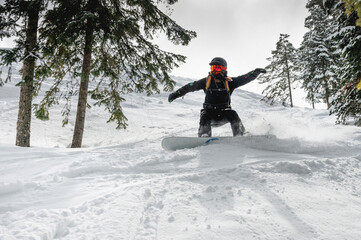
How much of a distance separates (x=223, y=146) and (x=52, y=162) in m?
2.73

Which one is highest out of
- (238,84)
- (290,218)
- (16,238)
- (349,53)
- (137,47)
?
(137,47)

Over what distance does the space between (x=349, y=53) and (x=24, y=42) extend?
9.24 metres

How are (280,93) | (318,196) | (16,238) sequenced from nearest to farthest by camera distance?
(16,238), (318,196), (280,93)

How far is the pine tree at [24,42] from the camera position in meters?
5.76

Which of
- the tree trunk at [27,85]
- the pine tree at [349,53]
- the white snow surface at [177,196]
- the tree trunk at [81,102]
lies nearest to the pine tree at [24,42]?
the tree trunk at [27,85]

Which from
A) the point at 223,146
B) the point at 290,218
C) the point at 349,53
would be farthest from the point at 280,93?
the point at 290,218

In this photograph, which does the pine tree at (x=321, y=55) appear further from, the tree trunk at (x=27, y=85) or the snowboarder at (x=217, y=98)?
the tree trunk at (x=27, y=85)

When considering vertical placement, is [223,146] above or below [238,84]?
below

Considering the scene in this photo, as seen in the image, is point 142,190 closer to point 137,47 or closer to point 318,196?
point 318,196

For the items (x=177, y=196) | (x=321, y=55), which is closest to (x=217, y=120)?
(x=177, y=196)

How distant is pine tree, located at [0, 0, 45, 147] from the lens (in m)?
5.76

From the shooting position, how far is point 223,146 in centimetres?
386

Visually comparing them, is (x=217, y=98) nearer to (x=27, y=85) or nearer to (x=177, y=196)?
(x=177, y=196)

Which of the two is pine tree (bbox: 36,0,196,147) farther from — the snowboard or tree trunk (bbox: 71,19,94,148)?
the snowboard
